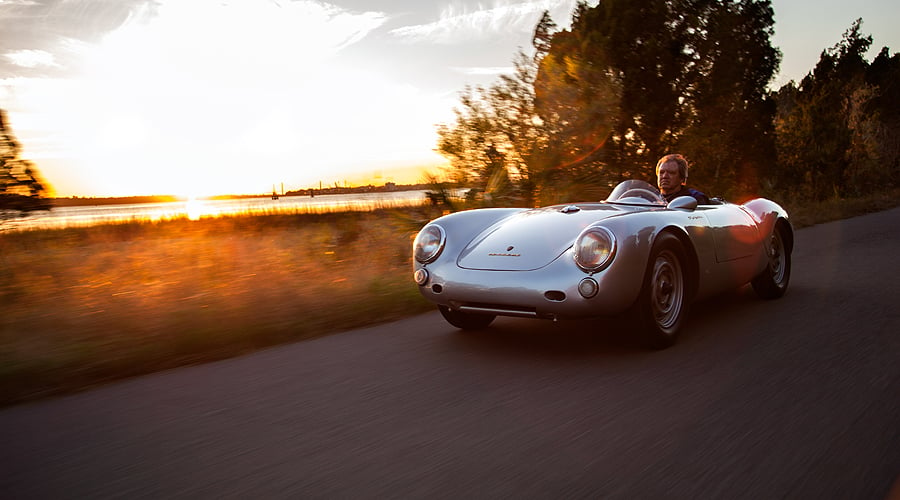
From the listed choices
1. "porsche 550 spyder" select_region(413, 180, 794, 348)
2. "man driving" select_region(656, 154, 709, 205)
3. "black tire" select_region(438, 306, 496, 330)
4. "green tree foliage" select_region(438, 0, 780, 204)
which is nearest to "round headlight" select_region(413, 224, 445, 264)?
"porsche 550 spyder" select_region(413, 180, 794, 348)

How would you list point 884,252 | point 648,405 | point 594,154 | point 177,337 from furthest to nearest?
point 594,154, point 884,252, point 177,337, point 648,405

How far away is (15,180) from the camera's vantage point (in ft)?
23.8

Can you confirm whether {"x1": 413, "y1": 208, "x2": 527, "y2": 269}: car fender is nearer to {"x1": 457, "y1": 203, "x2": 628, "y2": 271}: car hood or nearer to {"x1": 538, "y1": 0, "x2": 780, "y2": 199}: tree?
{"x1": 457, "y1": 203, "x2": 628, "y2": 271}: car hood

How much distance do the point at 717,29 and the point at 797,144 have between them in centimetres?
717

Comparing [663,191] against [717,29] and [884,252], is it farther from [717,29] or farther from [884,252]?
[717,29]

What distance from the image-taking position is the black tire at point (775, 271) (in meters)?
5.82

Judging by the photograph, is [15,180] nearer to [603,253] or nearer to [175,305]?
[175,305]

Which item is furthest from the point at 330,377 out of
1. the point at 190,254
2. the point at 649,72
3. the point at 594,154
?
the point at 649,72

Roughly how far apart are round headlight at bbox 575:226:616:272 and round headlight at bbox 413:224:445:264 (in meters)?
1.04

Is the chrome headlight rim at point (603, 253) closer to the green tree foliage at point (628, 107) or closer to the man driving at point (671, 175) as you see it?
the man driving at point (671, 175)

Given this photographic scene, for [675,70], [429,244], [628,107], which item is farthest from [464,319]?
[675,70]

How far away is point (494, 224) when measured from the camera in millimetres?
4938

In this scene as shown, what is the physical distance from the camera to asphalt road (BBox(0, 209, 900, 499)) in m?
2.38

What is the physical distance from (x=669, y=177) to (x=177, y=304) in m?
4.64
